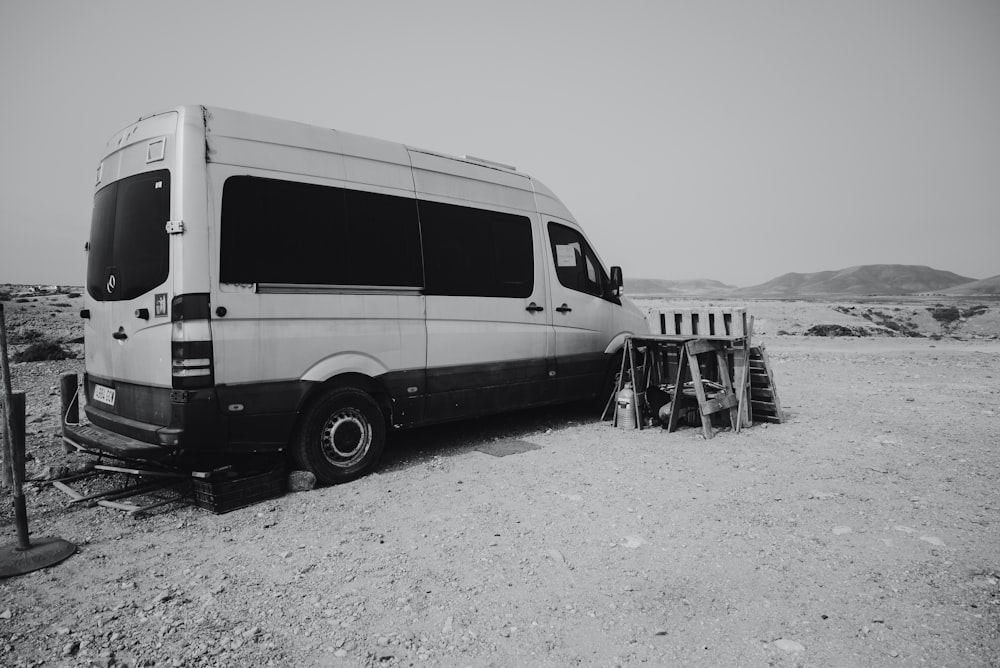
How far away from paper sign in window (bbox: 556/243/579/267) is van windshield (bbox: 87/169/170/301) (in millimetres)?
4314

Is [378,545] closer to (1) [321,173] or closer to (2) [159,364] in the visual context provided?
(2) [159,364]

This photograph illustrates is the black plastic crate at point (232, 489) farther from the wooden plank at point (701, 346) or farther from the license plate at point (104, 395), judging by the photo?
the wooden plank at point (701, 346)

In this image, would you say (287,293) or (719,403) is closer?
(287,293)

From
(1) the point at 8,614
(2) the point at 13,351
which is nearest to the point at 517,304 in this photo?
(1) the point at 8,614

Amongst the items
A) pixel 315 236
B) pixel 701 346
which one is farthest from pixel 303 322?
pixel 701 346

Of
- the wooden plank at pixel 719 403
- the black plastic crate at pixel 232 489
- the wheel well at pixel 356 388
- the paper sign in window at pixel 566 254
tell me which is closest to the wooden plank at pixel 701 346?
the wooden plank at pixel 719 403

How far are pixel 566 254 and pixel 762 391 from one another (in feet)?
9.64

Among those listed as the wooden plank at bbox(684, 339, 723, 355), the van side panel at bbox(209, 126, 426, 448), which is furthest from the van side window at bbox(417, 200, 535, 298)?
the wooden plank at bbox(684, 339, 723, 355)

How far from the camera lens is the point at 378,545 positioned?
13.0 ft

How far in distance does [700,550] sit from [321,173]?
4.14 meters

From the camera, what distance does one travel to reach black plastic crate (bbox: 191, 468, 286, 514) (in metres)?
4.56

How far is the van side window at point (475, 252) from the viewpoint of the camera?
19.5ft

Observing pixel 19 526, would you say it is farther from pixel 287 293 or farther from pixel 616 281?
pixel 616 281

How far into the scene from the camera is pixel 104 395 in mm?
5121
